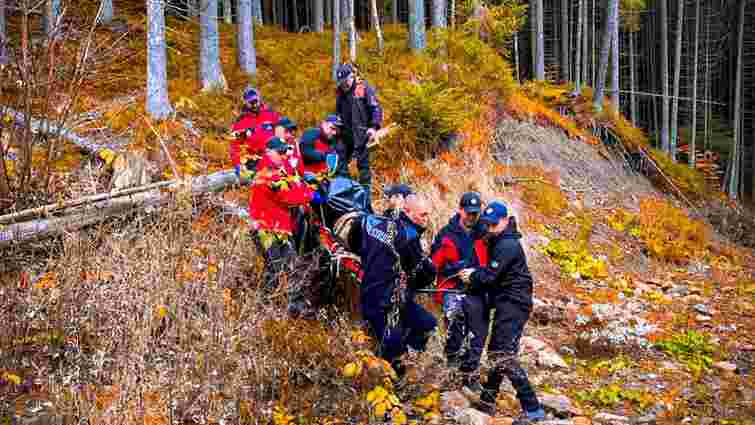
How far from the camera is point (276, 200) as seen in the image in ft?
18.2

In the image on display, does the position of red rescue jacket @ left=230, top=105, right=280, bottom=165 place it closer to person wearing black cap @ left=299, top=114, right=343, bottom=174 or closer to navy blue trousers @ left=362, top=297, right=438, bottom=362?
person wearing black cap @ left=299, top=114, right=343, bottom=174

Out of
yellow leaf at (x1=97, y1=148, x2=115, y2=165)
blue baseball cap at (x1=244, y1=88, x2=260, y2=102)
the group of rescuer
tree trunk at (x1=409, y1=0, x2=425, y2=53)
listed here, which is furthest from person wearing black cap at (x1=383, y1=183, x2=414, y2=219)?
tree trunk at (x1=409, y1=0, x2=425, y2=53)

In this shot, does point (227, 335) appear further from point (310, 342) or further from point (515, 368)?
point (515, 368)

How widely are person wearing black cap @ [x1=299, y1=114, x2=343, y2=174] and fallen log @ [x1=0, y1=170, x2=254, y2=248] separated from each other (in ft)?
2.70

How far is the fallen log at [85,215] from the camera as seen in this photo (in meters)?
5.60

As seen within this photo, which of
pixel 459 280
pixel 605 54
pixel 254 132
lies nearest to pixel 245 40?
pixel 254 132

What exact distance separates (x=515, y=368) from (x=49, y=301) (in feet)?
12.4

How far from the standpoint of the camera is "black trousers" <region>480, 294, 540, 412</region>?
4855 mm

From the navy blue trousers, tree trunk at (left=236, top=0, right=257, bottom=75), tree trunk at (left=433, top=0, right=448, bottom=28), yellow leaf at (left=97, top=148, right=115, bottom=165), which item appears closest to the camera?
the navy blue trousers

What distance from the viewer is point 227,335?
14.3 ft

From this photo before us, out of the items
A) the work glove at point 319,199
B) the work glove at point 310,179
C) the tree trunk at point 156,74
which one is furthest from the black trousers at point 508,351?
the tree trunk at point 156,74

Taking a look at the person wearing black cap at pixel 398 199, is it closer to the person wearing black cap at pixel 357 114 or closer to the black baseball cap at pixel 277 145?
the black baseball cap at pixel 277 145

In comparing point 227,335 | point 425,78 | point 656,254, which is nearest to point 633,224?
point 656,254

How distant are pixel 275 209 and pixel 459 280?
1796mm
